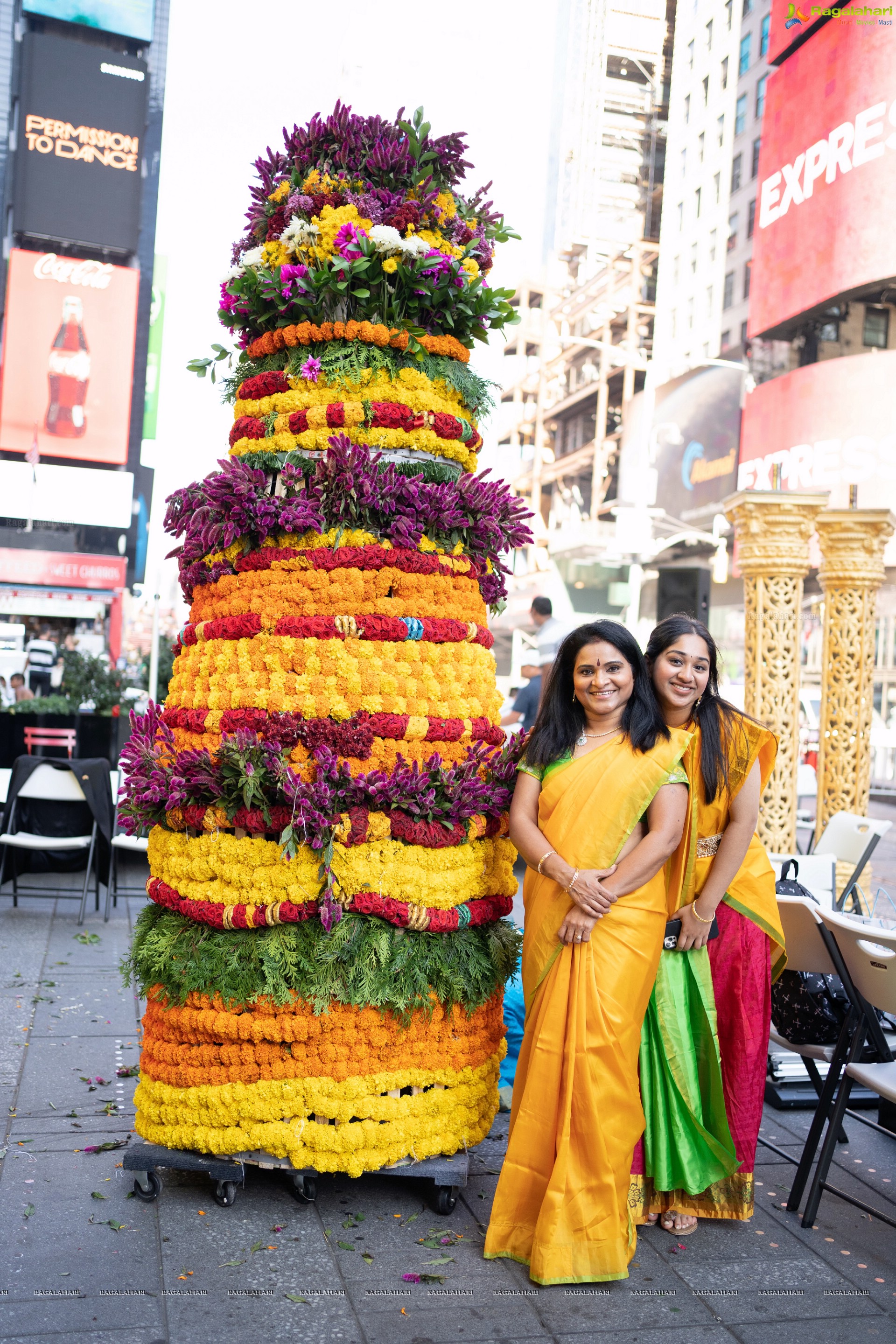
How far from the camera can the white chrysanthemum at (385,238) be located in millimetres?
3646

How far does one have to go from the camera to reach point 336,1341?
272 cm

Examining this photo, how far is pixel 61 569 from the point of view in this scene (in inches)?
1083

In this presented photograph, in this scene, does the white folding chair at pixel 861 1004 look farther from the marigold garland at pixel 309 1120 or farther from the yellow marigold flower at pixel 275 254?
the yellow marigold flower at pixel 275 254

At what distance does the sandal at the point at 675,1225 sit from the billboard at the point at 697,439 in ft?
103

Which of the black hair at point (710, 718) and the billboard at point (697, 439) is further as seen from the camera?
the billboard at point (697, 439)

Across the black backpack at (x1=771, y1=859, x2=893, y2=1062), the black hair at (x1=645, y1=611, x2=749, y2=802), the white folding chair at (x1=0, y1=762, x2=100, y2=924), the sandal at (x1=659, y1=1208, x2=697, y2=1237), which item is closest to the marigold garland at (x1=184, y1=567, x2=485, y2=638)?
the black hair at (x1=645, y1=611, x2=749, y2=802)

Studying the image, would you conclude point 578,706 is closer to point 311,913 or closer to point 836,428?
point 311,913

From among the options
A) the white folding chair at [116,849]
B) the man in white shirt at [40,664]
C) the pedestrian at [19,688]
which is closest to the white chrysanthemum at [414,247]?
the white folding chair at [116,849]

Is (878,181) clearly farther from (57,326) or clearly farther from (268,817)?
(268,817)

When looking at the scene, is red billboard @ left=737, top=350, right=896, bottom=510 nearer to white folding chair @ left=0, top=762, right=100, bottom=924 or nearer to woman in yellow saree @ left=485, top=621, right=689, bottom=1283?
white folding chair @ left=0, top=762, right=100, bottom=924

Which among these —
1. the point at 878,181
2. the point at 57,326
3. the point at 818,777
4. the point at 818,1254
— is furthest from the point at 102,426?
the point at 818,1254

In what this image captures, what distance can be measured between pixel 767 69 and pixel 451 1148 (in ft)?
132

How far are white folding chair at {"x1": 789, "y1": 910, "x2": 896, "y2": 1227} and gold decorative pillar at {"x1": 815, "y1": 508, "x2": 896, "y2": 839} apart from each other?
5.08 metres

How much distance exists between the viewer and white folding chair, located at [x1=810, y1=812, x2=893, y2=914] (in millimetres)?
6117
